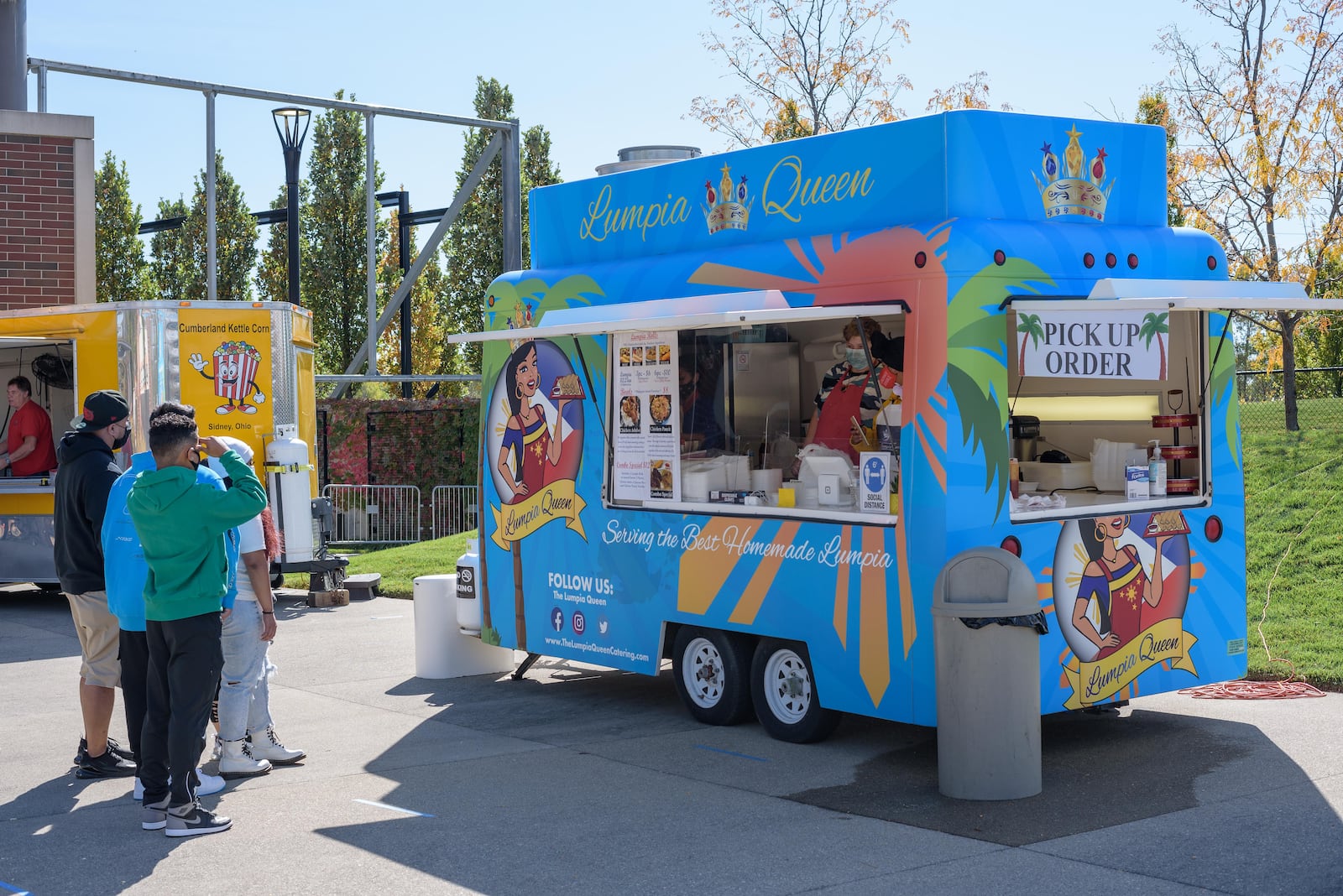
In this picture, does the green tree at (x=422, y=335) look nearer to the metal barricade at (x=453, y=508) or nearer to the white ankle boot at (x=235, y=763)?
the metal barricade at (x=453, y=508)

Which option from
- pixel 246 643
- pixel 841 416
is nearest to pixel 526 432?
pixel 841 416

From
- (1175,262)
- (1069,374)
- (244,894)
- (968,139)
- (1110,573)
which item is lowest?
(244,894)

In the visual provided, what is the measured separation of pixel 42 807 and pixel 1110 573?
5.48m

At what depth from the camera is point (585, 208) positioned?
9547 mm

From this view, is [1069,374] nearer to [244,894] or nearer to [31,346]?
[244,894]

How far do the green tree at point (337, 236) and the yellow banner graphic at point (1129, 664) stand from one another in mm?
26262

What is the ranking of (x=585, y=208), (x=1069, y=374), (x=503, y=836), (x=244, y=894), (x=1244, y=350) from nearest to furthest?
(x=244, y=894), (x=503, y=836), (x=1069, y=374), (x=585, y=208), (x=1244, y=350)

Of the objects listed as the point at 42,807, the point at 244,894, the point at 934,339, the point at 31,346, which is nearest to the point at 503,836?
the point at 244,894

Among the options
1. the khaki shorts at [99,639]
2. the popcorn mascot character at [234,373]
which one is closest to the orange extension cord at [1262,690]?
the khaki shorts at [99,639]

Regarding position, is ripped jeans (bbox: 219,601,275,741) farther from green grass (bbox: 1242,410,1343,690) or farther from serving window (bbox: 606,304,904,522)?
green grass (bbox: 1242,410,1343,690)

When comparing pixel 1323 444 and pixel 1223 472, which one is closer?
pixel 1223 472

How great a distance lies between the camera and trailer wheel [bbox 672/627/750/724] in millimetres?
8297

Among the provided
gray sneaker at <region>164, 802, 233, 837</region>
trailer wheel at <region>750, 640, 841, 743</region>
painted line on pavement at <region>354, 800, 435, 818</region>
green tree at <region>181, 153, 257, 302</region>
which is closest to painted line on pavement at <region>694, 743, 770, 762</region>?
trailer wheel at <region>750, 640, 841, 743</region>

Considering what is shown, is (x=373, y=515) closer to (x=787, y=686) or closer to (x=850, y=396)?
(x=850, y=396)
